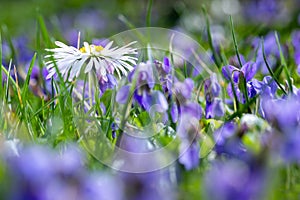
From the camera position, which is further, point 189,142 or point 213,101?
point 213,101

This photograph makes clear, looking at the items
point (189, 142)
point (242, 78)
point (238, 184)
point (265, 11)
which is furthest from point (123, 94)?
point (265, 11)

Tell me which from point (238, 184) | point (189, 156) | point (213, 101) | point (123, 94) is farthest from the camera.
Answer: point (213, 101)

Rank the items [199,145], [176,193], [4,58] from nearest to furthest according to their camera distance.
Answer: [176,193]
[199,145]
[4,58]

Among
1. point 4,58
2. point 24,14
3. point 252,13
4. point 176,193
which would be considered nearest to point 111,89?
point 176,193

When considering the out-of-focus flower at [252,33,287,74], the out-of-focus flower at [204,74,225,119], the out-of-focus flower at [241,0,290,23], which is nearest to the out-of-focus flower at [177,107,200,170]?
the out-of-focus flower at [204,74,225,119]

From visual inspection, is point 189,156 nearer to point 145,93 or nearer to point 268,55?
point 145,93

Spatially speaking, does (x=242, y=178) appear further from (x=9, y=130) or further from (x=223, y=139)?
(x=9, y=130)

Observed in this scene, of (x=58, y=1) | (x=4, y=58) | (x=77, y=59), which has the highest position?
(x=77, y=59)
